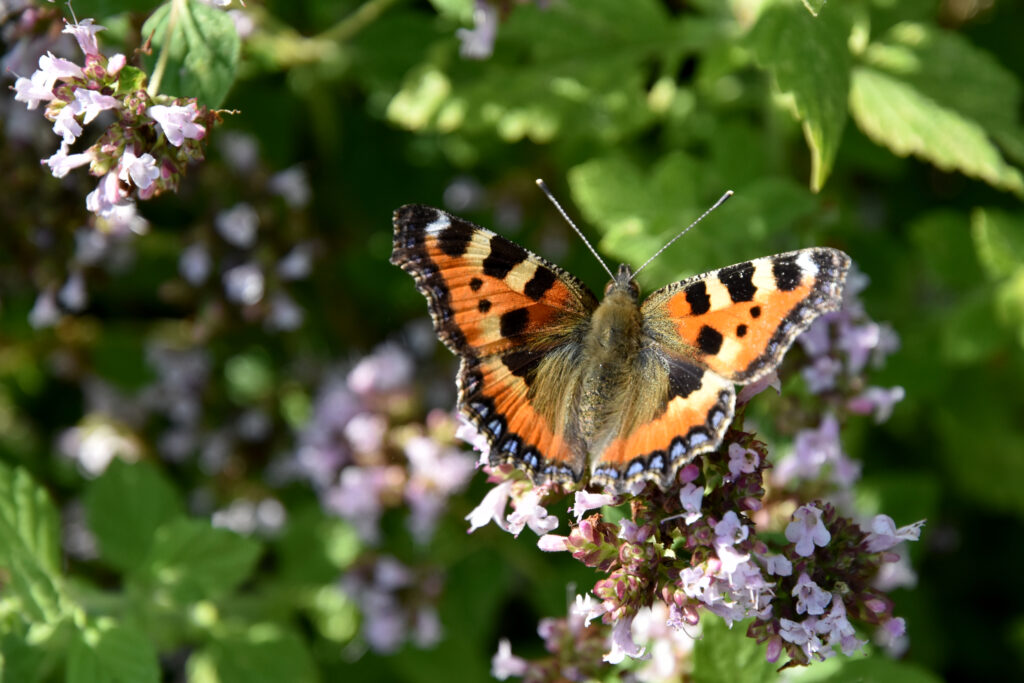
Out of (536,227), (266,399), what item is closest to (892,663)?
(536,227)

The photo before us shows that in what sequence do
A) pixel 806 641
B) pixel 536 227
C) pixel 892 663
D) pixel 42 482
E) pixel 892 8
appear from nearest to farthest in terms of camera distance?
pixel 806 641 → pixel 892 663 → pixel 892 8 → pixel 536 227 → pixel 42 482

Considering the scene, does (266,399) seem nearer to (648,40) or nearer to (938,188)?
(648,40)

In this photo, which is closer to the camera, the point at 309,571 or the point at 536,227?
the point at 309,571

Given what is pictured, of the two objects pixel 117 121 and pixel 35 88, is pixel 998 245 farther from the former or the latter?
pixel 35 88

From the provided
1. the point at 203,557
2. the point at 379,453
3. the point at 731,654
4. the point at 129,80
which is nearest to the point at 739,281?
the point at 731,654

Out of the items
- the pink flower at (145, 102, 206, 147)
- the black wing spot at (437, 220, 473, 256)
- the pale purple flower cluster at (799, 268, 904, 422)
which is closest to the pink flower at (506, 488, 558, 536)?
the black wing spot at (437, 220, 473, 256)

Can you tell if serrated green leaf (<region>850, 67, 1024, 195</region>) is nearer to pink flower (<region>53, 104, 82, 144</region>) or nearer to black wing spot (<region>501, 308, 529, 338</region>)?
black wing spot (<region>501, 308, 529, 338</region>)

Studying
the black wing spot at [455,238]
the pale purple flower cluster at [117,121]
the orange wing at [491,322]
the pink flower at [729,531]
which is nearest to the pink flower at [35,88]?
the pale purple flower cluster at [117,121]

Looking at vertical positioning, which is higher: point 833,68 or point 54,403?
point 833,68
